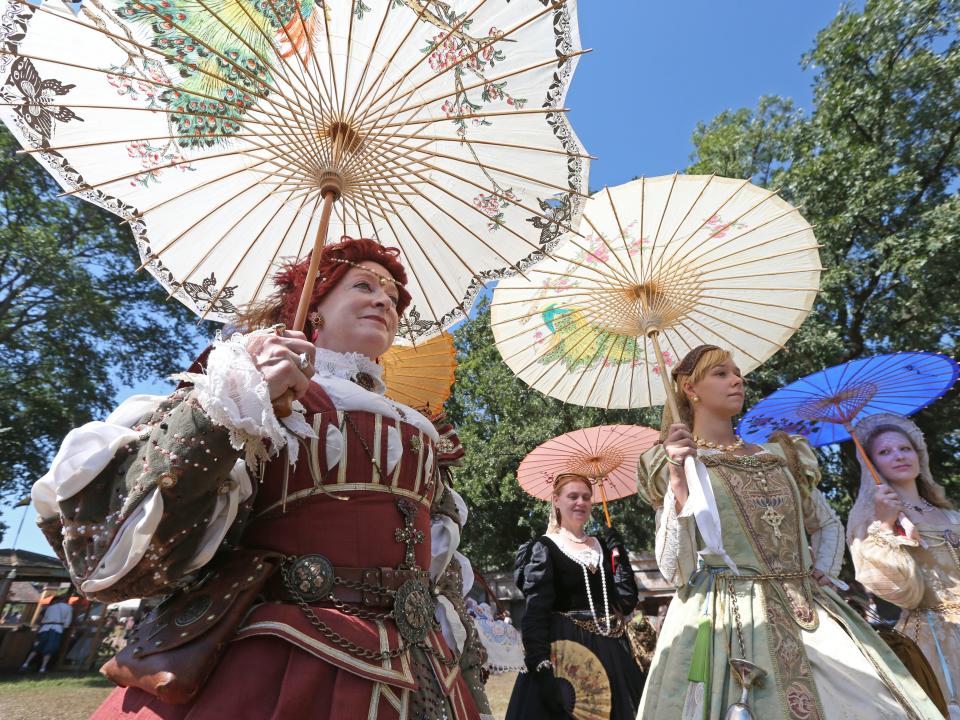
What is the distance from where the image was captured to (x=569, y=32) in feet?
6.58

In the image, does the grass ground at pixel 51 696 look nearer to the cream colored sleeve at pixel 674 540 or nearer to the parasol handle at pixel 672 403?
the cream colored sleeve at pixel 674 540

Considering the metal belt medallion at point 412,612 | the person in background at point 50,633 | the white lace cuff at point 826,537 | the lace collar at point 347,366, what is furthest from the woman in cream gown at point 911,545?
the person in background at point 50,633

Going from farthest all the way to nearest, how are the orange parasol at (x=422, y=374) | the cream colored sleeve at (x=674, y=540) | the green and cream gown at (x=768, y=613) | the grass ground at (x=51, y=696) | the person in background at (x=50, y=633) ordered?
1. the person in background at (x=50, y=633)
2. the grass ground at (x=51, y=696)
3. the orange parasol at (x=422, y=374)
4. the cream colored sleeve at (x=674, y=540)
5. the green and cream gown at (x=768, y=613)

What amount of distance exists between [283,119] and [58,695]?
10231 mm

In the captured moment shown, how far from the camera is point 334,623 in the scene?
4.29ft

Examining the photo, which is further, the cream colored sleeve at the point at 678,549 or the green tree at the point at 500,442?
the green tree at the point at 500,442

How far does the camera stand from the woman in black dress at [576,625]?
3.71m

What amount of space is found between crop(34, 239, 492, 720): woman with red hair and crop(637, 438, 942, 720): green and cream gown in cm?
106

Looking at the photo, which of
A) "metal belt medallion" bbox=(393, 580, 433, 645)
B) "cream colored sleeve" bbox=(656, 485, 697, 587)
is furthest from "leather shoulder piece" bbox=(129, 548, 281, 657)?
"cream colored sleeve" bbox=(656, 485, 697, 587)

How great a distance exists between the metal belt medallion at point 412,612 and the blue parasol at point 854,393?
3.03 meters

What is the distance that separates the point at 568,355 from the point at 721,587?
168 cm

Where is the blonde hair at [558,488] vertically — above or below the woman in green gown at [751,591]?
above

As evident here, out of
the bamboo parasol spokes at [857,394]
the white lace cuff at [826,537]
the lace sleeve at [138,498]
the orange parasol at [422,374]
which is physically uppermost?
the bamboo parasol spokes at [857,394]

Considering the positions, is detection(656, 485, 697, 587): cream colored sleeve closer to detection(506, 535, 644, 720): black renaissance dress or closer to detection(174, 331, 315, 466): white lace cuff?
detection(506, 535, 644, 720): black renaissance dress
